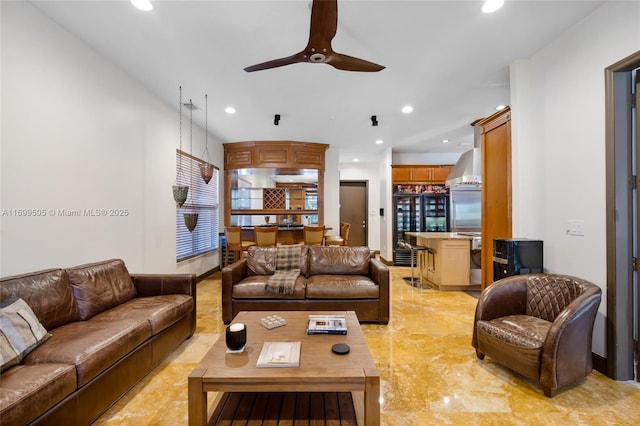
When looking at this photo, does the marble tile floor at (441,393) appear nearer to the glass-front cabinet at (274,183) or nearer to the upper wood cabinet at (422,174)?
the glass-front cabinet at (274,183)

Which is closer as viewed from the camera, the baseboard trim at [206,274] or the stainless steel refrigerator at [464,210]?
the baseboard trim at [206,274]

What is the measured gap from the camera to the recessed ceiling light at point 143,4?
206 cm

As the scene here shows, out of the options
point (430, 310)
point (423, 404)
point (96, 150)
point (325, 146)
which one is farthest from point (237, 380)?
point (325, 146)

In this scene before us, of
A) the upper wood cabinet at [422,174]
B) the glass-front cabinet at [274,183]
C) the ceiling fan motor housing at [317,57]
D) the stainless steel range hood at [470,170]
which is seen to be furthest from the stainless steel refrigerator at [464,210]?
the ceiling fan motor housing at [317,57]

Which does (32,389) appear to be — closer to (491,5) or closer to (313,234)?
(491,5)

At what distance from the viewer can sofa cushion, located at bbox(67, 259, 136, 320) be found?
2184 mm

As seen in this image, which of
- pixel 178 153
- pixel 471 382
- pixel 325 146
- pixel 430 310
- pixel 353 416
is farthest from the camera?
pixel 325 146

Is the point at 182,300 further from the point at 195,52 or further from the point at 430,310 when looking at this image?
the point at 430,310

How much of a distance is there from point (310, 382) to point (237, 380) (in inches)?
14.2

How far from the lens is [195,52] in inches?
106

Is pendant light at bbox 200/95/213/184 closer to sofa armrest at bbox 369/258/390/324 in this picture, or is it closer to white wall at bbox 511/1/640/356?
sofa armrest at bbox 369/258/390/324

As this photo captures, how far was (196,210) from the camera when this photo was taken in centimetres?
492

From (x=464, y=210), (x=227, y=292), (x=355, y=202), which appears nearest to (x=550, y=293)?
(x=227, y=292)

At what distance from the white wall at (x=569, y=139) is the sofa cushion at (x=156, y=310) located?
3.46 meters
